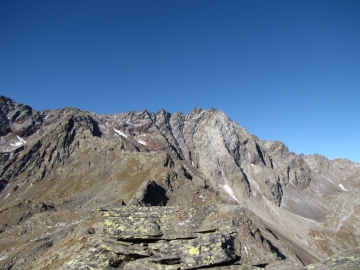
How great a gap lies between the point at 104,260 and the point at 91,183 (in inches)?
4017

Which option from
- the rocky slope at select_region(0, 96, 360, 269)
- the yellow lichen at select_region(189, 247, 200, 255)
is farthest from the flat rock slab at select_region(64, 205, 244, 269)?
the rocky slope at select_region(0, 96, 360, 269)

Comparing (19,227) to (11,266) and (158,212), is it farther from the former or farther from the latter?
(158,212)

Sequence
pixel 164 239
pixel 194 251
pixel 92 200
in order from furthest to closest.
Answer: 1. pixel 92 200
2. pixel 164 239
3. pixel 194 251

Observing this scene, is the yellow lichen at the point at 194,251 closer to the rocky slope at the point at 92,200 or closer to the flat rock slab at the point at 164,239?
the flat rock slab at the point at 164,239

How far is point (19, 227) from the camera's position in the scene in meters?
65.2

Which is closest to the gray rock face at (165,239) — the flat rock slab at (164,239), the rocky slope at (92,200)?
the flat rock slab at (164,239)

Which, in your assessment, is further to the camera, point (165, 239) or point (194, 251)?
point (165, 239)

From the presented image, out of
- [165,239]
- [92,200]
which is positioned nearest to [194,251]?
[165,239]

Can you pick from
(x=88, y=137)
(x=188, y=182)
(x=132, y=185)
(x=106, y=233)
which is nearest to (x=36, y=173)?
(x=88, y=137)

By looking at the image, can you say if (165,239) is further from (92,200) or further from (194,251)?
(92,200)

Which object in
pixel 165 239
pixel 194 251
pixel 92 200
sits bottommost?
pixel 194 251

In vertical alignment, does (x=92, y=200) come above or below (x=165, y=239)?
above

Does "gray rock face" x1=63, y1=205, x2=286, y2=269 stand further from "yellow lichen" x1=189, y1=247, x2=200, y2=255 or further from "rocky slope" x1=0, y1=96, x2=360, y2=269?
"rocky slope" x1=0, y1=96, x2=360, y2=269

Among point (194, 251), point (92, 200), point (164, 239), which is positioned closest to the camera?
point (194, 251)
